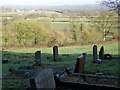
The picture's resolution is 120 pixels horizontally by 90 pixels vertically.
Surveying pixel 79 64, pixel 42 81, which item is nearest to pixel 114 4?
pixel 79 64

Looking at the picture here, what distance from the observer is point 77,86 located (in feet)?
32.4

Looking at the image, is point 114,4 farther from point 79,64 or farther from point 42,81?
point 42,81

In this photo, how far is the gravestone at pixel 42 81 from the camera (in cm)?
726

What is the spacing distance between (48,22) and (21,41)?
723 cm

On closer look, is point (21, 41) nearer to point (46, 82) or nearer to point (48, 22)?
point (48, 22)

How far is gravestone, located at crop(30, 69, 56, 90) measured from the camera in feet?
23.8

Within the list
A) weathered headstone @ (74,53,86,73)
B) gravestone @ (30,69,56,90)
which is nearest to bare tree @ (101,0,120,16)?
weathered headstone @ (74,53,86,73)

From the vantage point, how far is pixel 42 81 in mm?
7648

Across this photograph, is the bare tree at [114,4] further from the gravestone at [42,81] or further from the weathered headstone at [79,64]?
the gravestone at [42,81]

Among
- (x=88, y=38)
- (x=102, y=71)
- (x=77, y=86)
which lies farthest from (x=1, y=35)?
(x=77, y=86)

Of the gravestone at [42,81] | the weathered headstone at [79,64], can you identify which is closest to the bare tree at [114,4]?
the weathered headstone at [79,64]

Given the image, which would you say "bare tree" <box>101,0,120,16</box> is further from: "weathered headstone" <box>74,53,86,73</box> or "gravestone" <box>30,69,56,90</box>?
"gravestone" <box>30,69,56,90</box>

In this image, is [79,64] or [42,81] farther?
[79,64]

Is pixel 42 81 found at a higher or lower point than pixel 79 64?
higher
